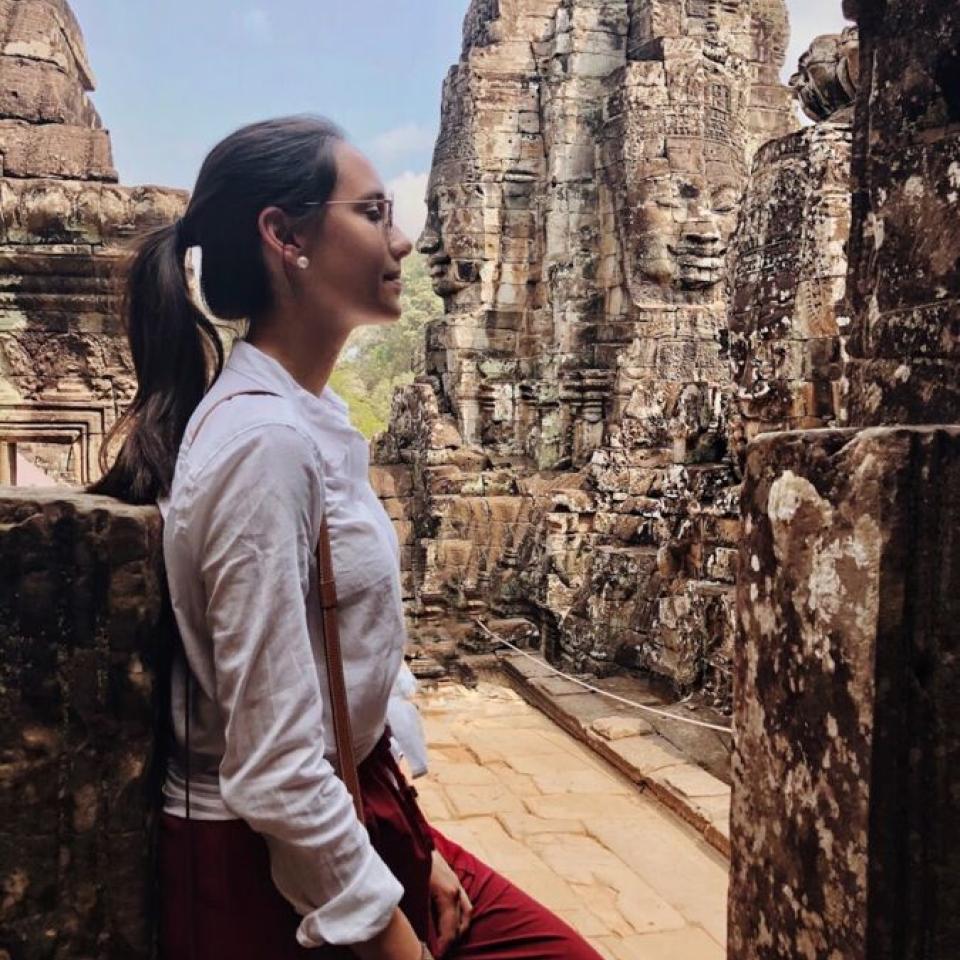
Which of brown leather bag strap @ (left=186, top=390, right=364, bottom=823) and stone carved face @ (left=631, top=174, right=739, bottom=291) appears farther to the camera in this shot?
stone carved face @ (left=631, top=174, right=739, bottom=291)

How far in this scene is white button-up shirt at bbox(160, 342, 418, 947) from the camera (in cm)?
102

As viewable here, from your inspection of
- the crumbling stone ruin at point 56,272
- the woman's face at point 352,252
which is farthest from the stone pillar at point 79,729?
the crumbling stone ruin at point 56,272

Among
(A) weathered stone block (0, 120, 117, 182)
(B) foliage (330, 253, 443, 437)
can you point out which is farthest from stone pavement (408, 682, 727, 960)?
(B) foliage (330, 253, 443, 437)

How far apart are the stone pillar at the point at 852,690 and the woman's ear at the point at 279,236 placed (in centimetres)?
61

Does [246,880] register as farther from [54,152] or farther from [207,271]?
[54,152]

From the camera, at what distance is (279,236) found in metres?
1.20

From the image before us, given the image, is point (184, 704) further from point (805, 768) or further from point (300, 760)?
point (805, 768)

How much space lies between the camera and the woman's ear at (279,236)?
3.90 feet

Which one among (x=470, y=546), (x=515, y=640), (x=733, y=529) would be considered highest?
(x=733, y=529)

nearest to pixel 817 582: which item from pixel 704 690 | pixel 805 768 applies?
pixel 805 768

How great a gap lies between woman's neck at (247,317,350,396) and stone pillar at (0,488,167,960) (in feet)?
0.81

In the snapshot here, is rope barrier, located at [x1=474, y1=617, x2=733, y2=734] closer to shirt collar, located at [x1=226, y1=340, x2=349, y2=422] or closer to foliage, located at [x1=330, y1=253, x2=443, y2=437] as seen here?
shirt collar, located at [x1=226, y1=340, x2=349, y2=422]

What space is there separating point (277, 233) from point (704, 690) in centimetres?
494

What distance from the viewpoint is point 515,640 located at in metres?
10.8
